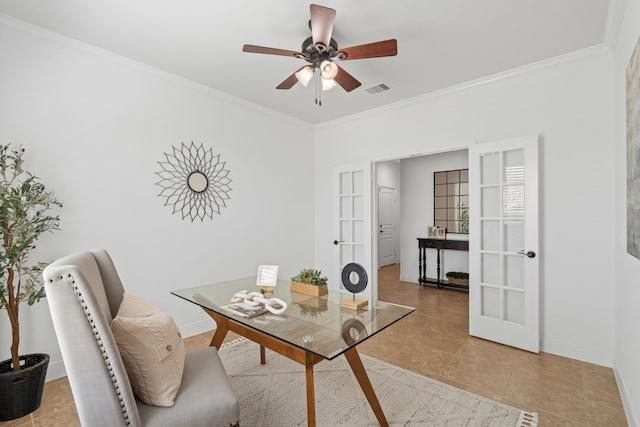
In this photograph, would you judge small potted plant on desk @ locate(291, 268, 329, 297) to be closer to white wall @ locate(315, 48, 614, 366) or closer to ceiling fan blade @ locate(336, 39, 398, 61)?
ceiling fan blade @ locate(336, 39, 398, 61)

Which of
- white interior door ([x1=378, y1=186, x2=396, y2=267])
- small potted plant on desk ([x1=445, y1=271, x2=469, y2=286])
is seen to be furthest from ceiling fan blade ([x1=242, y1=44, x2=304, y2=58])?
white interior door ([x1=378, y1=186, x2=396, y2=267])

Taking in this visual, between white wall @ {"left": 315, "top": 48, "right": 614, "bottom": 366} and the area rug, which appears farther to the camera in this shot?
white wall @ {"left": 315, "top": 48, "right": 614, "bottom": 366}

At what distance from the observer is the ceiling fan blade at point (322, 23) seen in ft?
6.09

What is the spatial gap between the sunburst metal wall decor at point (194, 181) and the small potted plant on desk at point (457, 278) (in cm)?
390

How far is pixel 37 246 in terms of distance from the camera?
7.87 feet

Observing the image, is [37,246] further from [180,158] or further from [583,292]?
[583,292]

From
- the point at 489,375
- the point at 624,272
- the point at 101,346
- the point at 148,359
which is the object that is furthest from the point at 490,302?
the point at 101,346

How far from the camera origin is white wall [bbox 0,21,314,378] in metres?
2.42

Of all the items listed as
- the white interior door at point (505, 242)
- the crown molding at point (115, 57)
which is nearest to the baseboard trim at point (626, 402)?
the white interior door at point (505, 242)

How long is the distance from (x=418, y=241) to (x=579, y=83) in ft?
11.0

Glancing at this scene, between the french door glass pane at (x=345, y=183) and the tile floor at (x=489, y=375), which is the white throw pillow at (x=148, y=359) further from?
the french door glass pane at (x=345, y=183)

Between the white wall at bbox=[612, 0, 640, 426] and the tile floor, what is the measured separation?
0.17 meters

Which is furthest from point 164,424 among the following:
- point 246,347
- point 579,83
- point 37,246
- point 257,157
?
point 579,83

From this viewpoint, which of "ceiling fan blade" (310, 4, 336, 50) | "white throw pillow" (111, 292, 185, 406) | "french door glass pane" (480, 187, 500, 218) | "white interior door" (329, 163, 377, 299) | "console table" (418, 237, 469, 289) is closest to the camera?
"white throw pillow" (111, 292, 185, 406)
